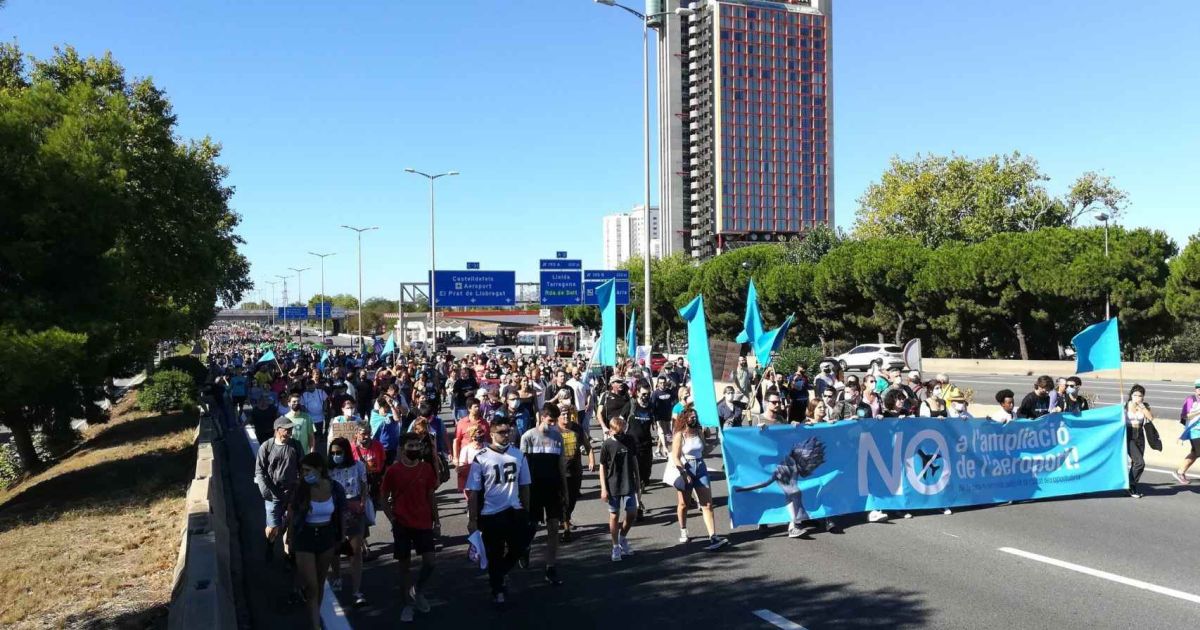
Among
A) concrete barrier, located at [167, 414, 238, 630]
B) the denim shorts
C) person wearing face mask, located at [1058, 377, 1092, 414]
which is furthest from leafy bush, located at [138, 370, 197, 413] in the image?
person wearing face mask, located at [1058, 377, 1092, 414]

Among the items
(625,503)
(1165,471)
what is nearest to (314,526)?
(625,503)

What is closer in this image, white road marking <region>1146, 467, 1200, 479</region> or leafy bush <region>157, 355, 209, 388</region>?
white road marking <region>1146, 467, 1200, 479</region>

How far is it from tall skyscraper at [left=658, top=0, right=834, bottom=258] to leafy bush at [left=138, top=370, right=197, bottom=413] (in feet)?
391

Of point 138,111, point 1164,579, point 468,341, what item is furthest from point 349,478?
point 468,341

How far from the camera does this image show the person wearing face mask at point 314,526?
6922 millimetres

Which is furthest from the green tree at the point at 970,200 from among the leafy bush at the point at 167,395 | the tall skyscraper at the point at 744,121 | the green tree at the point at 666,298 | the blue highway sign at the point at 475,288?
the tall skyscraper at the point at 744,121

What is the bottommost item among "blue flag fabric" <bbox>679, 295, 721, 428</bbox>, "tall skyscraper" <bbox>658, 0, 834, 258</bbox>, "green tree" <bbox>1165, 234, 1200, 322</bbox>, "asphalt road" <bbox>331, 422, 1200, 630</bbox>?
"asphalt road" <bbox>331, 422, 1200, 630</bbox>

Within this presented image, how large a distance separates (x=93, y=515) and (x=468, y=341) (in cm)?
8985

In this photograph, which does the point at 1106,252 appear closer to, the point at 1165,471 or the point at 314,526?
the point at 1165,471

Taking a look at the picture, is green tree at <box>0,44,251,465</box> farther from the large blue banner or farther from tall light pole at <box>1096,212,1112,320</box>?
tall light pole at <box>1096,212,1112,320</box>

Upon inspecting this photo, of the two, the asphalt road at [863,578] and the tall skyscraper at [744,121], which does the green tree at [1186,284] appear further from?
the tall skyscraper at [744,121]

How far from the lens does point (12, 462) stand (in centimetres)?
2527

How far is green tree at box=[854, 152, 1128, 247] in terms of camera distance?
6297 centimetres

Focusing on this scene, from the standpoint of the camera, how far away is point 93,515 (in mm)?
12844
